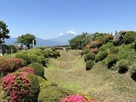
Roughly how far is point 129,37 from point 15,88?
20569 millimetres

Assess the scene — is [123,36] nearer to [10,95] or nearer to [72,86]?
[72,86]

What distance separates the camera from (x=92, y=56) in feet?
99.2

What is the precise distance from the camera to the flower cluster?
1073 centimetres

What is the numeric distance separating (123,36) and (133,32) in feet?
5.24

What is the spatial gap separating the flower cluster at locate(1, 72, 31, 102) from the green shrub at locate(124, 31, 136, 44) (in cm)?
1968

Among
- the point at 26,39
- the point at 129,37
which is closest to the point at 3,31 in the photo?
the point at 26,39

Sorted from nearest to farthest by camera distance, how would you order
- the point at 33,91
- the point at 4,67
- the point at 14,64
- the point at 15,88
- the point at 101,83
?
the point at 15,88 < the point at 33,91 < the point at 4,67 < the point at 14,64 < the point at 101,83

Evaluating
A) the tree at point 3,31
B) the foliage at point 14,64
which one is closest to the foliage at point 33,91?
the foliage at point 14,64

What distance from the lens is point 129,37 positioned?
27578 millimetres

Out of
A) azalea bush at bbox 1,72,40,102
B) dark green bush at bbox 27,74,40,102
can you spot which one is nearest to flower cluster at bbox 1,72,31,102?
azalea bush at bbox 1,72,40,102

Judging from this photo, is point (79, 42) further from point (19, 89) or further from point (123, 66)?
point (19, 89)

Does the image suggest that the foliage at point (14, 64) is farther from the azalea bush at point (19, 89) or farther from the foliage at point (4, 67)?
the azalea bush at point (19, 89)

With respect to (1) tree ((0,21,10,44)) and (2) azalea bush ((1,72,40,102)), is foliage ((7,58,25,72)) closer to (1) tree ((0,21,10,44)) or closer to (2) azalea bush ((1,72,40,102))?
(2) azalea bush ((1,72,40,102))

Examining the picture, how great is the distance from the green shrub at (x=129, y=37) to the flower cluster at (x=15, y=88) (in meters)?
19.7
